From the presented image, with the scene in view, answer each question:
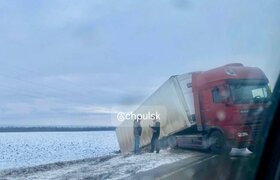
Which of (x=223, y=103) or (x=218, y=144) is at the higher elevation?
(x=223, y=103)

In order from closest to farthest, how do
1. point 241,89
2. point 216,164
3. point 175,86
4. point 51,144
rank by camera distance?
point 216,164
point 241,89
point 175,86
point 51,144

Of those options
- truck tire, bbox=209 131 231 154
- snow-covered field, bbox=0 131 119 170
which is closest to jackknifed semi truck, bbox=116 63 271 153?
truck tire, bbox=209 131 231 154

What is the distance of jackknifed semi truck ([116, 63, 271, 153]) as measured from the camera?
1280 centimetres

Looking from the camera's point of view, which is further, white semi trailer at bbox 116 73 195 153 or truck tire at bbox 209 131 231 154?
white semi trailer at bbox 116 73 195 153

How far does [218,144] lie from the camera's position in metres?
14.0

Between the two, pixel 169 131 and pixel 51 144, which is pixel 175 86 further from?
pixel 51 144

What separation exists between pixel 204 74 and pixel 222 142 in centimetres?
298

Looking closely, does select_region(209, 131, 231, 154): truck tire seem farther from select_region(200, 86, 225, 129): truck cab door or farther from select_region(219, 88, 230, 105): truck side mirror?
select_region(219, 88, 230, 105): truck side mirror

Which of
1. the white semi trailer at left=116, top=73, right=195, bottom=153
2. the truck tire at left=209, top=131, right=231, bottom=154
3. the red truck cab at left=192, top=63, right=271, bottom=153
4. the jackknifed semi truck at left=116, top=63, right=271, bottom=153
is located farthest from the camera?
the white semi trailer at left=116, top=73, right=195, bottom=153

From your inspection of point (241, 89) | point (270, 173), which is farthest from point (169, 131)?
point (270, 173)

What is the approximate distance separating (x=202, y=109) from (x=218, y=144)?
212 cm

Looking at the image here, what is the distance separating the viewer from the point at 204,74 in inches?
Result: 608

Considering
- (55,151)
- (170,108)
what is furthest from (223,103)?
(55,151)

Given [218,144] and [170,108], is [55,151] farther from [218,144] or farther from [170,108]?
[218,144]
